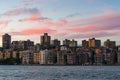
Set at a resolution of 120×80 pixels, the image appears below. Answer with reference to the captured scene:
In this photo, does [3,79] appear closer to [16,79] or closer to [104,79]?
[16,79]

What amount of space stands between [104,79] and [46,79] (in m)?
10.8

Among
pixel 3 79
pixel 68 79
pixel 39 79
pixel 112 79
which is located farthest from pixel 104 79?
pixel 3 79

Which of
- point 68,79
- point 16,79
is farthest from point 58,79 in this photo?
point 16,79

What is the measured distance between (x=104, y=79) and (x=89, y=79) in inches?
110

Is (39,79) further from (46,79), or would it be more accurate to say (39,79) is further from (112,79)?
(112,79)

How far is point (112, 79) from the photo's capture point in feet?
285

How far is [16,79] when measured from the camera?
8606 cm

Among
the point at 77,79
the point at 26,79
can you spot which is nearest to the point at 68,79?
the point at 77,79

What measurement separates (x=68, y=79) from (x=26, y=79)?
7.82 metres

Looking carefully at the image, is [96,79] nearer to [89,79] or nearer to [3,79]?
[89,79]

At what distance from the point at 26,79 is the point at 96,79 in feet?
42.6

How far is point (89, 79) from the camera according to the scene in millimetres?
87000

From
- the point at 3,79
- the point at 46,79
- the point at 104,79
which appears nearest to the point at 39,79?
the point at 46,79

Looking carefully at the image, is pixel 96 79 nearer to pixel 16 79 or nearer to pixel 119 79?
pixel 119 79
